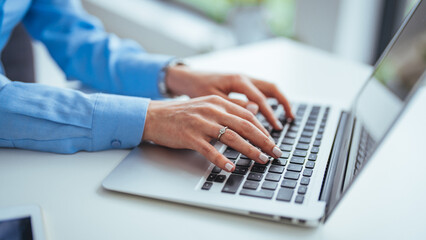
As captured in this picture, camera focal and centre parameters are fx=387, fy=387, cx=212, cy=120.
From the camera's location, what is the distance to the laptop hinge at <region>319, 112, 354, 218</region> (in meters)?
0.51

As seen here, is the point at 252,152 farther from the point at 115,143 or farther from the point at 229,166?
the point at 115,143

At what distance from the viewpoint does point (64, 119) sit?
634 mm

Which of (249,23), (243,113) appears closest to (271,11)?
(249,23)

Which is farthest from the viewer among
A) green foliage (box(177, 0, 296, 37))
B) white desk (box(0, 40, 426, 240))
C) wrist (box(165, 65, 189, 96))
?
green foliage (box(177, 0, 296, 37))

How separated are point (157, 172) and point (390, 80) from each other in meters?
0.51

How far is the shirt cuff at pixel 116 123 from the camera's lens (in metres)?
0.64

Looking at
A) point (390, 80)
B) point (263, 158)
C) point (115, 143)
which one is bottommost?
point (115, 143)

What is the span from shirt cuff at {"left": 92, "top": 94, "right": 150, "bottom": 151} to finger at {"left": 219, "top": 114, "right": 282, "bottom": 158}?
14cm

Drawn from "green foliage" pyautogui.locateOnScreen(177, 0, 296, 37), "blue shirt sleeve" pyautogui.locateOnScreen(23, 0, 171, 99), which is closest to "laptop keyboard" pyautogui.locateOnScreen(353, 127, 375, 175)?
"blue shirt sleeve" pyautogui.locateOnScreen(23, 0, 171, 99)

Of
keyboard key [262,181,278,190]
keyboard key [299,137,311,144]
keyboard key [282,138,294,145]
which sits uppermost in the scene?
keyboard key [299,137,311,144]

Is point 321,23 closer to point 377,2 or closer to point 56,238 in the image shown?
point 377,2

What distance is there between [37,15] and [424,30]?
927 millimetres

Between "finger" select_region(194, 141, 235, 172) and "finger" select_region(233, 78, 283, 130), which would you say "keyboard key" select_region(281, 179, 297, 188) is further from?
"finger" select_region(233, 78, 283, 130)

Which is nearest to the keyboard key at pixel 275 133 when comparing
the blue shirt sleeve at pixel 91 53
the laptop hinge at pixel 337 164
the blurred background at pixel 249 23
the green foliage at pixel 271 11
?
A: the laptop hinge at pixel 337 164
